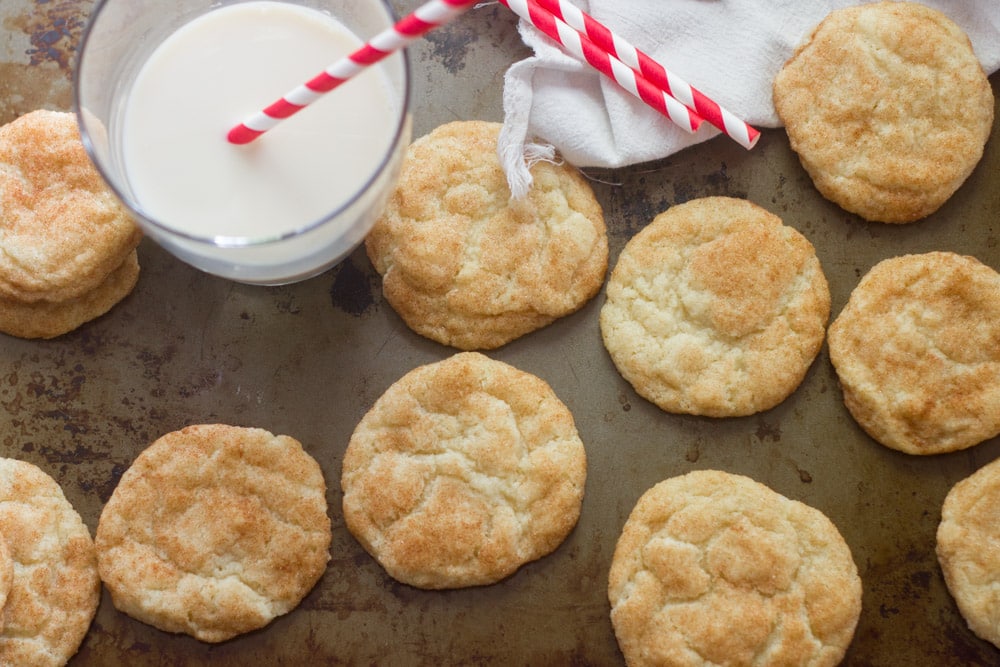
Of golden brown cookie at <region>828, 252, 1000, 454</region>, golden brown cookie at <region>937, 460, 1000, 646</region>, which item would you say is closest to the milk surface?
golden brown cookie at <region>828, 252, 1000, 454</region>

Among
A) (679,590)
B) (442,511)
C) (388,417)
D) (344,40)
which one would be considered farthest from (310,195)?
(679,590)

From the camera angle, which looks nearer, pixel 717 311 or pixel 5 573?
pixel 5 573

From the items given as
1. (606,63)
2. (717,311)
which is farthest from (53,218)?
(717,311)

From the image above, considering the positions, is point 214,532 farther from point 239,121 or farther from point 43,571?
point 239,121

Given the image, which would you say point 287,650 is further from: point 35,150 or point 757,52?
point 757,52

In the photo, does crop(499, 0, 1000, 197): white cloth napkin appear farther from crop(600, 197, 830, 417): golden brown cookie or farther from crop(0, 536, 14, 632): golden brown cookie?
crop(0, 536, 14, 632): golden brown cookie

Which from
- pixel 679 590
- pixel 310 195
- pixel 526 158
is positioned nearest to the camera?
pixel 310 195
